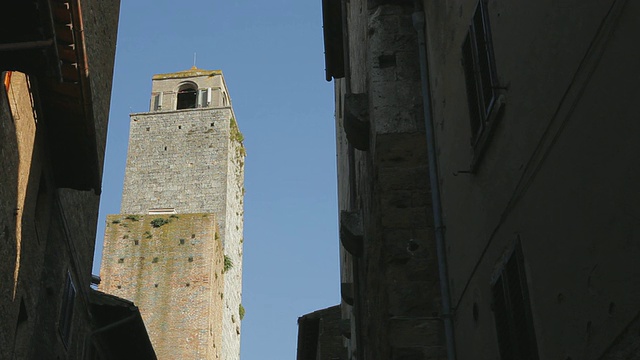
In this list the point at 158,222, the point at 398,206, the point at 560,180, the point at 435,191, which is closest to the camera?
the point at 560,180

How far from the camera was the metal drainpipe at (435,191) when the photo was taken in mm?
6137

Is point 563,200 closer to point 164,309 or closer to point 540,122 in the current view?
point 540,122

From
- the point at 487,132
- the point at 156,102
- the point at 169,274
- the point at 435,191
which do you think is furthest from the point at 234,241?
the point at 487,132

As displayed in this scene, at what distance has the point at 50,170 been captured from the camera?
992 cm

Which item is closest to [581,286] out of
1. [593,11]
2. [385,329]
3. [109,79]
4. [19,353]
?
[593,11]

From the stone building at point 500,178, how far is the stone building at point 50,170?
2651 millimetres

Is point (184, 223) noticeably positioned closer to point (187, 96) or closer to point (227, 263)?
point (227, 263)

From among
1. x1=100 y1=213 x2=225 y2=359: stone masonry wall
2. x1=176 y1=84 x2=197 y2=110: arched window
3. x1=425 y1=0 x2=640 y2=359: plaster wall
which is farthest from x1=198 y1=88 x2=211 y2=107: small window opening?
x1=425 y1=0 x2=640 y2=359: plaster wall

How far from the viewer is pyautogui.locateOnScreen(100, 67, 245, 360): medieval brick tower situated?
28797 mm

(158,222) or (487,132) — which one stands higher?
(158,222)

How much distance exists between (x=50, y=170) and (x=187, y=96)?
33.1 metres

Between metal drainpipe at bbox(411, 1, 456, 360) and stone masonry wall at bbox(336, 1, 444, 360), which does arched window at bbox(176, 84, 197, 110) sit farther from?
metal drainpipe at bbox(411, 1, 456, 360)

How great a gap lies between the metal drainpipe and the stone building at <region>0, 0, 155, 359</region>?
2.88 metres

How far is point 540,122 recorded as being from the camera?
166 inches
